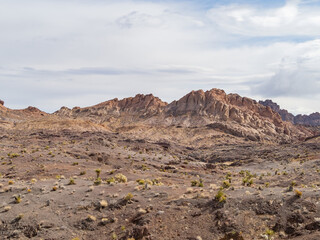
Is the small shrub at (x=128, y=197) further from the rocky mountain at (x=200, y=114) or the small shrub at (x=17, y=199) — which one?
the rocky mountain at (x=200, y=114)

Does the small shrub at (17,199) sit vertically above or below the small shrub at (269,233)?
below

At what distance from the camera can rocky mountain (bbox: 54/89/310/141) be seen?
4454 inches

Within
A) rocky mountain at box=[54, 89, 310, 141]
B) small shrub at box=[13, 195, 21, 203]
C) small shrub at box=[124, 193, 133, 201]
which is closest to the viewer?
small shrub at box=[124, 193, 133, 201]

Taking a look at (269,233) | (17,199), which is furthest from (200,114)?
(269,233)

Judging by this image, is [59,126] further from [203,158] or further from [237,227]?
[237,227]

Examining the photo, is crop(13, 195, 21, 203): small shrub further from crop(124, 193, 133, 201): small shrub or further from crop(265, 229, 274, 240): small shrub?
crop(265, 229, 274, 240): small shrub

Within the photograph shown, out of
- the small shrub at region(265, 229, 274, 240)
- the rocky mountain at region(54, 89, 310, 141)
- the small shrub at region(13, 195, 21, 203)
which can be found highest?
the rocky mountain at region(54, 89, 310, 141)

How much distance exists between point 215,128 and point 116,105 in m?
65.0

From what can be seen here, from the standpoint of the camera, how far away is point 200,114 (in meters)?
124

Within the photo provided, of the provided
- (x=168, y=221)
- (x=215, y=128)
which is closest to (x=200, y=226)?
(x=168, y=221)

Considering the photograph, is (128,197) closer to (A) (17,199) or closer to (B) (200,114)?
(A) (17,199)

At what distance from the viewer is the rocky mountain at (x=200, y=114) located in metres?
113

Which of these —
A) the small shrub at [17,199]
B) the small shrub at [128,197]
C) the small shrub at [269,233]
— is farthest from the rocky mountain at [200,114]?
the small shrub at [269,233]

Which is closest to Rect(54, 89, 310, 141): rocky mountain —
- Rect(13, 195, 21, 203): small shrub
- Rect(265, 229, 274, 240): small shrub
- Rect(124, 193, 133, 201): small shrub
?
Rect(124, 193, 133, 201): small shrub
